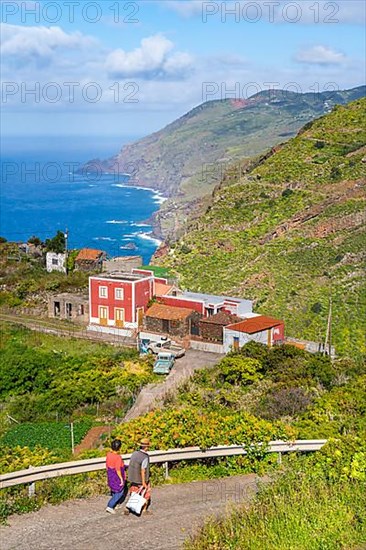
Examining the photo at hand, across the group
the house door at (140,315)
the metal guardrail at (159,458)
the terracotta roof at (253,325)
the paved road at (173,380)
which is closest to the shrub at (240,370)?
the paved road at (173,380)

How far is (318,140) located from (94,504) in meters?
43.4

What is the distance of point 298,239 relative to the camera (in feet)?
122

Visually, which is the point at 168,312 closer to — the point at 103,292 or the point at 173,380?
the point at 103,292

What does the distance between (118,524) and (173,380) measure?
14.7 metres

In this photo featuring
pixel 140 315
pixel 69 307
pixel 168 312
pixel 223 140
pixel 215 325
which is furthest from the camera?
pixel 223 140

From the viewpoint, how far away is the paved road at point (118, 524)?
6309 mm

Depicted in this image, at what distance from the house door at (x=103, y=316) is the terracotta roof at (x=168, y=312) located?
221 centimetres

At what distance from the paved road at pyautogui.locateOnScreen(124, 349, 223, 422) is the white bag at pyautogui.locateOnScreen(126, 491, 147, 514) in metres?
10.4

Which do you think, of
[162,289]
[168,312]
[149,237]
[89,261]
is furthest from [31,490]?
[149,237]

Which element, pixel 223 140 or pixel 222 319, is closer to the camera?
pixel 222 319

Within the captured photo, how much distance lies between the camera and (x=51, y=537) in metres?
6.42

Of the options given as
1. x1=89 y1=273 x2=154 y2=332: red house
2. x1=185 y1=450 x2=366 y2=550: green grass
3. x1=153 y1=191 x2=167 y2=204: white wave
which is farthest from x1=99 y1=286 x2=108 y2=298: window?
x1=153 y1=191 x2=167 y2=204: white wave

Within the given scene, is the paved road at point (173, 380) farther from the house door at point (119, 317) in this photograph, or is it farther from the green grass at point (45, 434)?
the house door at point (119, 317)

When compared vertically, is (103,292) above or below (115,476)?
below
